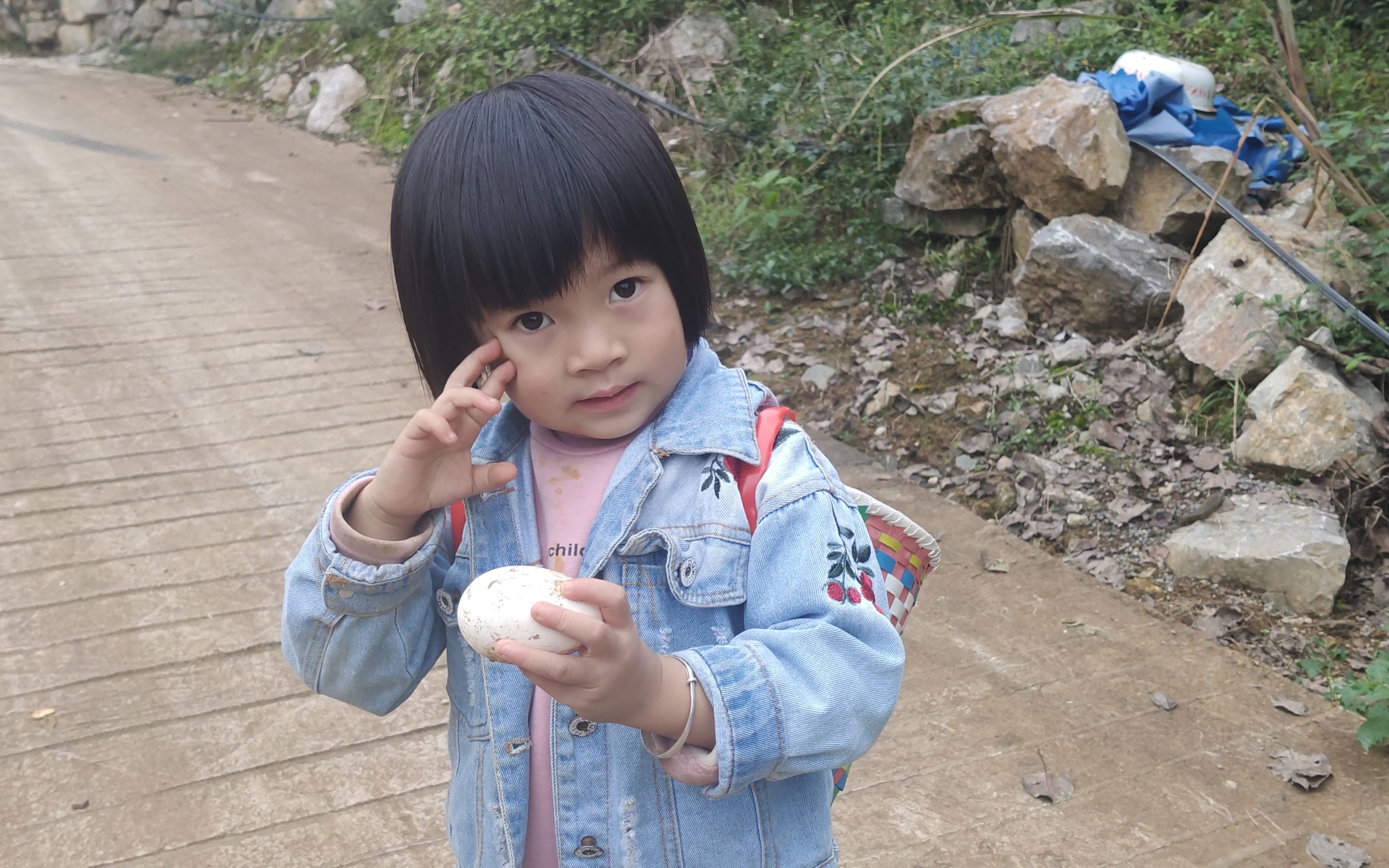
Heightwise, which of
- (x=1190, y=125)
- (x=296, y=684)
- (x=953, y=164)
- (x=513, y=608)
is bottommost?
(x=296, y=684)

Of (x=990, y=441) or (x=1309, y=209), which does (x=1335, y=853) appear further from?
(x=1309, y=209)

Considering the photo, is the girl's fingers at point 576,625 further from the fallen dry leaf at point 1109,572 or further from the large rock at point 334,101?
the large rock at point 334,101

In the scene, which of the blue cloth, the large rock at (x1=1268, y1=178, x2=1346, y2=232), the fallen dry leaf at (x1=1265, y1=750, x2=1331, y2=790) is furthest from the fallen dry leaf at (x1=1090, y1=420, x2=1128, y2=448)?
the fallen dry leaf at (x1=1265, y1=750, x2=1331, y2=790)

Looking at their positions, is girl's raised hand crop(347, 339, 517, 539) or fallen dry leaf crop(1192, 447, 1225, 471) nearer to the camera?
girl's raised hand crop(347, 339, 517, 539)

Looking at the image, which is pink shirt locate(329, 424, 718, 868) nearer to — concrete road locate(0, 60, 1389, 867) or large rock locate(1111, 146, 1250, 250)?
concrete road locate(0, 60, 1389, 867)

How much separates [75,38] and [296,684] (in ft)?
44.1

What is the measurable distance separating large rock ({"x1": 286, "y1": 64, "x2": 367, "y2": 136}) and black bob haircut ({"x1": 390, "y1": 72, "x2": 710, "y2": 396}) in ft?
27.4

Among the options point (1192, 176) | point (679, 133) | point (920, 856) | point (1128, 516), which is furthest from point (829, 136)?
point (920, 856)

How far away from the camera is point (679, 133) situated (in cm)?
700

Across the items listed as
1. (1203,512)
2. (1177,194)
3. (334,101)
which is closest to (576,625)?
(1203,512)

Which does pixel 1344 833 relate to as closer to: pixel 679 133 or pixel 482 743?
pixel 482 743

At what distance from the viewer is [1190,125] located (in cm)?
484

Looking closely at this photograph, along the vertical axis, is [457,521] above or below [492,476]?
below

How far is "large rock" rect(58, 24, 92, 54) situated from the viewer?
45.0 feet
